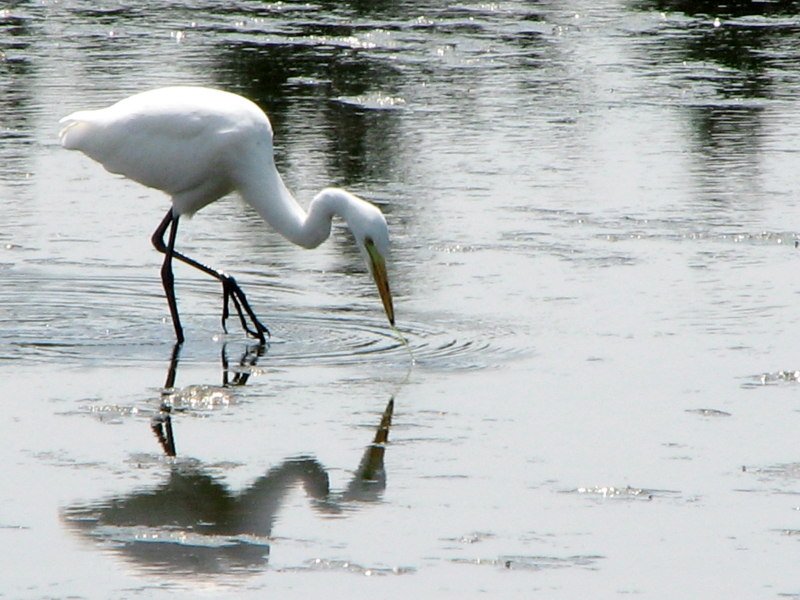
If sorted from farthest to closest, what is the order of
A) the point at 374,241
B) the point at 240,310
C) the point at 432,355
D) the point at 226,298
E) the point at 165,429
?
the point at 226,298 → the point at 240,310 → the point at 432,355 → the point at 374,241 → the point at 165,429

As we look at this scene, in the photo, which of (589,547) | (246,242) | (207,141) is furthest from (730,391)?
(246,242)

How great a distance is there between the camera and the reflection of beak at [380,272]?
7191mm

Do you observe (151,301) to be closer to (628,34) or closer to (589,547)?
(589,547)

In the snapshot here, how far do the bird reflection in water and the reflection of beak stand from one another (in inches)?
50.3

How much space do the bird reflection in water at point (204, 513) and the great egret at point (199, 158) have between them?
6.31 feet

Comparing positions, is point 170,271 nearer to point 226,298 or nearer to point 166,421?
point 226,298

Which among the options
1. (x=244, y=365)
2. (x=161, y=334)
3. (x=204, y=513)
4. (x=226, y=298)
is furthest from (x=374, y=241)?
(x=204, y=513)

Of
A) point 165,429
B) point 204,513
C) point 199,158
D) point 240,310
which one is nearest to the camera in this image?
point 204,513

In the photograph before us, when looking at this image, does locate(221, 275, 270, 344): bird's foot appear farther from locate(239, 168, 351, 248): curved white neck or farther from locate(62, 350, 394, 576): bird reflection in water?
locate(62, 350, 394, 576): bird reflection in water

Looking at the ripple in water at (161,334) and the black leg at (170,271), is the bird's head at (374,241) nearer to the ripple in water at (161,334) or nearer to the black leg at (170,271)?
the ripple in water at (161,334)

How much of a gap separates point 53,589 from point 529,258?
474cm

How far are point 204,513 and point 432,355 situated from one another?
218cm

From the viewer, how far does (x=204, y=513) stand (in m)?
5.29

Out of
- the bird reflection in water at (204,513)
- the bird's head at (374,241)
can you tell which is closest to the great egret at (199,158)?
the bird's head at (374,241)
